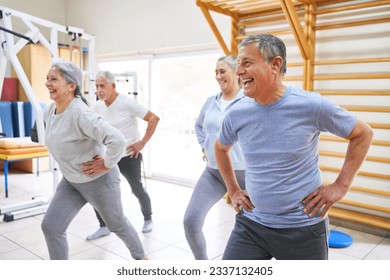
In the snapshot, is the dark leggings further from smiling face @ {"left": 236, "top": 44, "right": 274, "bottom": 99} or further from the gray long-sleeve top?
smiling face @ {"left": 236, "top": 44, "right": 274, "bottom": 99}

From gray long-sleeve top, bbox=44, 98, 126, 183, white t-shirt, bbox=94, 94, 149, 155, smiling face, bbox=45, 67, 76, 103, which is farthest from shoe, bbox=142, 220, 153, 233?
smiling face, bbox=45, 67, 76, 103

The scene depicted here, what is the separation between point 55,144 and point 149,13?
3.63m

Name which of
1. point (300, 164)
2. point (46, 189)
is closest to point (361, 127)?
point (300, 164)

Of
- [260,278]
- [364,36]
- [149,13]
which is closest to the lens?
[260,278]

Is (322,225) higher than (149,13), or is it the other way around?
(149,13)

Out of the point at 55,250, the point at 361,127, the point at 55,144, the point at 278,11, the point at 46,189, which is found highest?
the point at 278,11

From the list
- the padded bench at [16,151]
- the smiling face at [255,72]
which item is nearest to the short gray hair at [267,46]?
the smiling face at [255,72]

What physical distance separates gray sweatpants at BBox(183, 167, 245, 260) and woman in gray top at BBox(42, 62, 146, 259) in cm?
42

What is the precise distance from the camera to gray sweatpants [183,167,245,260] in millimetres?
2043

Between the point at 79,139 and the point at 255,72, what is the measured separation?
1020 mm

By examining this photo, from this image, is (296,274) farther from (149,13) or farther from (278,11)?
(149,13)

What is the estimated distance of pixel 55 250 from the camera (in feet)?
6.16

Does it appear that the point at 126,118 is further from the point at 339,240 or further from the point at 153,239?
the point at 339,240

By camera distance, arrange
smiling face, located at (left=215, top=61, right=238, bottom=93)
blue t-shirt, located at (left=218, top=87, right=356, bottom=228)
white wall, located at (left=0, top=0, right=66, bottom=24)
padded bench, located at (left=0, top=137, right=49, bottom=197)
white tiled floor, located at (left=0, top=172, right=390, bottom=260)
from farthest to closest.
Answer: white wall, located at (left=0, top=0, right=66, bottom=24) → padded bench, located at (left=0, top=137, right=49, bottom=197) → white tiled floor, located at (left=0, top=172, right=390, bottom=260) → smiling face, located at (left=215, top=61, right=238, bottom=93) → blue t-shirt, located at (left=218, top=87, right=356, bottom=228)
